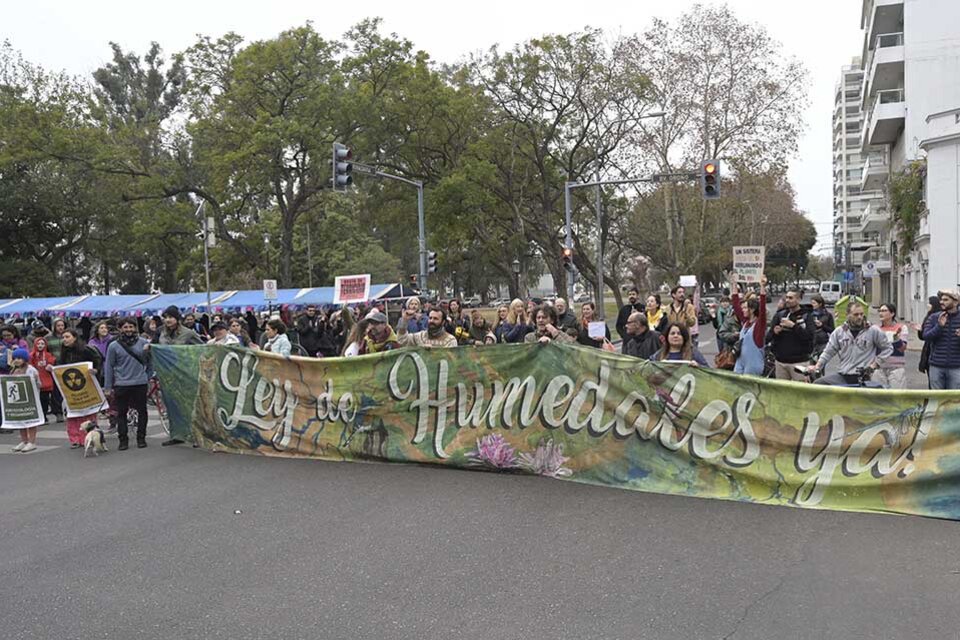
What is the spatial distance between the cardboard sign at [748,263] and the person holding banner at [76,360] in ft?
38.3

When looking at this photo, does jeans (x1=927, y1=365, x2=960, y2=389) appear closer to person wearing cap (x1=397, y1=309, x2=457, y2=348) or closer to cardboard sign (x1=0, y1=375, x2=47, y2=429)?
person wearing cap (x1=397, y1=309, x2=457, y2=348)

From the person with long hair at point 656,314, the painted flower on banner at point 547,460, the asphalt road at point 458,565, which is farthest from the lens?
the person with long hair at point 656,314

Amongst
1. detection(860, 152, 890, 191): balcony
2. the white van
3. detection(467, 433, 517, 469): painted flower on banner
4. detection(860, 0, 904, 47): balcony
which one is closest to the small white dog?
detection(467, 433, 517, 469): painted flower on banner

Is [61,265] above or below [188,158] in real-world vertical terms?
below

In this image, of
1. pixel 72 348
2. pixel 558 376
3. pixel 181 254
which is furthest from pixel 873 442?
pixel 181 254

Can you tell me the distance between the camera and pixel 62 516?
6.92 meters

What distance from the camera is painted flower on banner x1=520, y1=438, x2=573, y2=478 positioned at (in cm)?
759

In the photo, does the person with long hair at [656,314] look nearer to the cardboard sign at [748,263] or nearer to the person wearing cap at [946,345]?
the person wearing cap at [946,345]

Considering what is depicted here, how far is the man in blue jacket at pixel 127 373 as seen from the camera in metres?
10.1

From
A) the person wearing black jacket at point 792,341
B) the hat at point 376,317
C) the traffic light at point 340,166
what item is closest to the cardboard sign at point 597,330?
the person wearing black jacket at point 792,341

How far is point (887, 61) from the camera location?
4391 cm

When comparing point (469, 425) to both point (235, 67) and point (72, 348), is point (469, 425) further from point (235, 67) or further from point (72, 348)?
point (235, 67)

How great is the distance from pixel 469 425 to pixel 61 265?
57.4 metres

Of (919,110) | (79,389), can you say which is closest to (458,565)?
(79,389)
